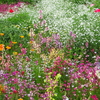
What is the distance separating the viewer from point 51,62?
4.50 m

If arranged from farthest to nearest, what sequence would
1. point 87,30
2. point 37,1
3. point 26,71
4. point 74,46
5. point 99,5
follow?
point 37,1, point 99,5, point 87,30, point 74,46, point 26,71

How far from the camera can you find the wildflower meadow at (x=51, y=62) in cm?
336

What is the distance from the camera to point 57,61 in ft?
13.8

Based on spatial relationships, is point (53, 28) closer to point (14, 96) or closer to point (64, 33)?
point (64, 33)

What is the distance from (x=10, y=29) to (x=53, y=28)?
1331 millimetres

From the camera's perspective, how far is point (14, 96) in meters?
3.19

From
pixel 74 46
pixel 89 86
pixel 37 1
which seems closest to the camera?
pixel 89 86

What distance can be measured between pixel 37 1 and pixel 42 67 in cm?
1002

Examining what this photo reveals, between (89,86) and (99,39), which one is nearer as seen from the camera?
(89,86)

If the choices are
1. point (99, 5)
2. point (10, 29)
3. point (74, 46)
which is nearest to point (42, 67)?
point (74, 46)

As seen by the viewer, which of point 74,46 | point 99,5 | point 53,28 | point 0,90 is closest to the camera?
point 0,90

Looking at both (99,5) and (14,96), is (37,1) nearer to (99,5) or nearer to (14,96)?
(99,5)

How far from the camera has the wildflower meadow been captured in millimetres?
3363

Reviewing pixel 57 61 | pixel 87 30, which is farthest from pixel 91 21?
pixel 57 61
